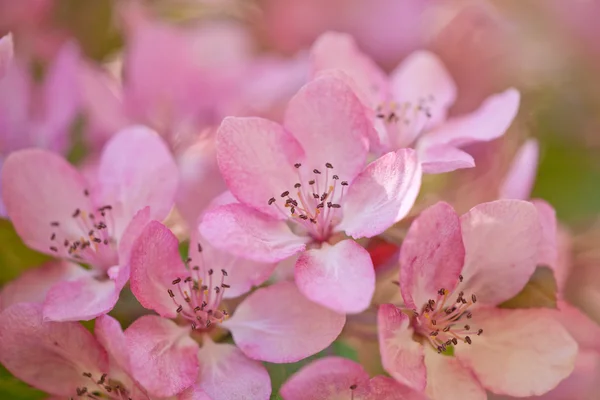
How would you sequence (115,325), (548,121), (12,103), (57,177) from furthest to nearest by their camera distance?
(548,121)
(12,103)
(57,177)
(115,325)

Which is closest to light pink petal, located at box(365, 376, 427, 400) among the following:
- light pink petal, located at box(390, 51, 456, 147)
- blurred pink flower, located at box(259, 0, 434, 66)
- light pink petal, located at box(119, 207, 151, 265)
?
light pink petal, located at box(119, 207, 151, 265)

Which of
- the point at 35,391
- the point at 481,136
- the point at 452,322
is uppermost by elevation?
the point at 481,136

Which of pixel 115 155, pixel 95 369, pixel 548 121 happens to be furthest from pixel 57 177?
pixel 548 121

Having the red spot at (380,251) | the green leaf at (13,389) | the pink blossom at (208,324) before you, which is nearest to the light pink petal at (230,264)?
the pink blossom at (208,324)

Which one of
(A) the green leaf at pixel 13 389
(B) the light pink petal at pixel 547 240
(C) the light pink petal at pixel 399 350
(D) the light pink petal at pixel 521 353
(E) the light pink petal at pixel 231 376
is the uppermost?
(B) the light pink petal at pixel 547 240

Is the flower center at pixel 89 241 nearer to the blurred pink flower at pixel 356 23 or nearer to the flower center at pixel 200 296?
the flower center at pixel 200 296

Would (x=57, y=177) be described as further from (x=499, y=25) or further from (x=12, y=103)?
(x=499, y=25)

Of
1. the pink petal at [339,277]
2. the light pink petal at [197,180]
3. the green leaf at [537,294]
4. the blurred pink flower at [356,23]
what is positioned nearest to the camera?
the pink petal at [339,277]
